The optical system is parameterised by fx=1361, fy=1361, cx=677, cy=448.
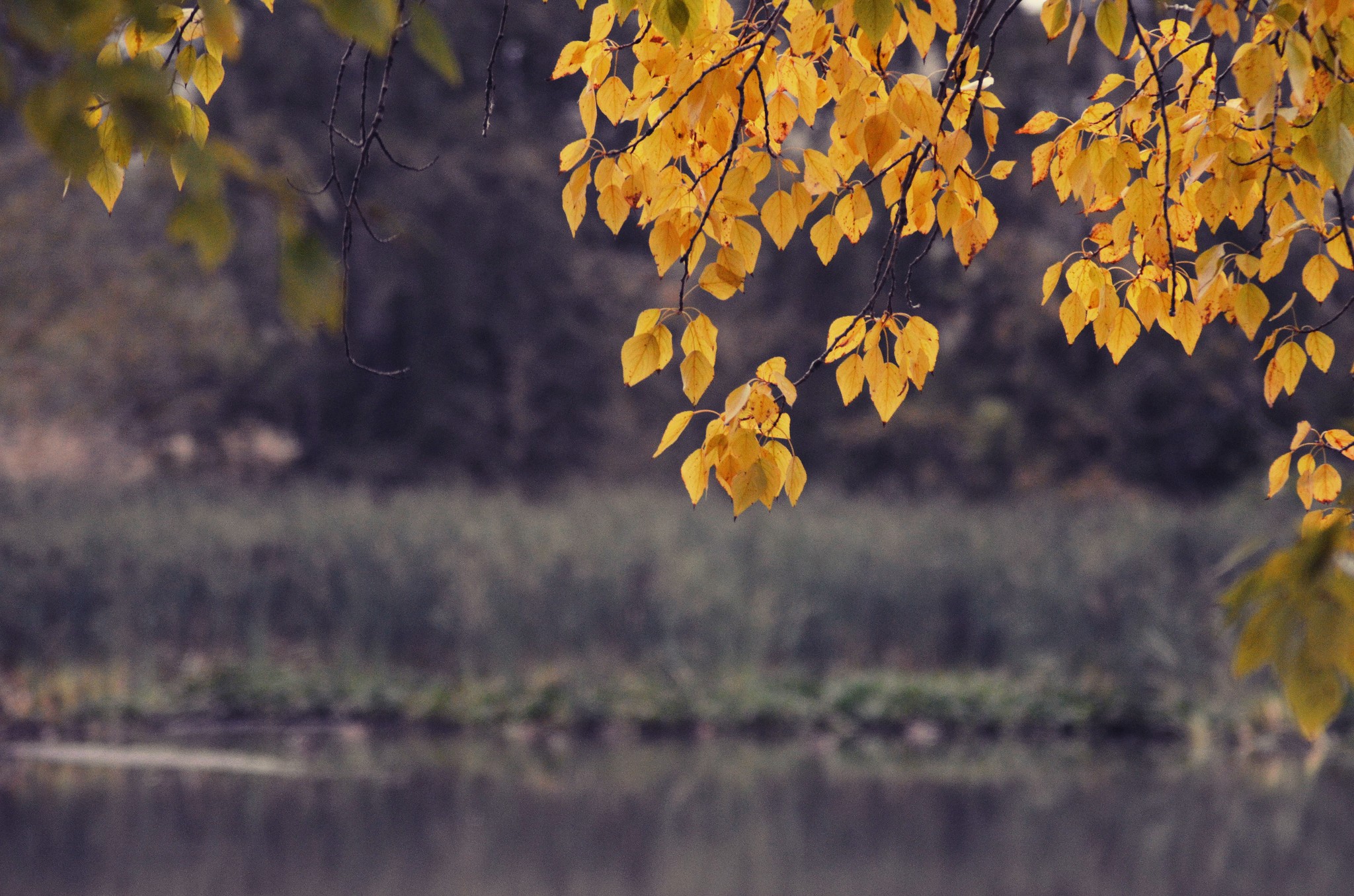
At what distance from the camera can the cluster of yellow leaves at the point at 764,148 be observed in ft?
7.85

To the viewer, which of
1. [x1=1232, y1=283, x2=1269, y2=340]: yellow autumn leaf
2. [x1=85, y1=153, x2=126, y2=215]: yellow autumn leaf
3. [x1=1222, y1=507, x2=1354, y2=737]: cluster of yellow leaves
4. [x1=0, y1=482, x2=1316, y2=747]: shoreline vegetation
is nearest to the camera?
[x1=1222, y1=507, x2=1354, y2=737]: cluster of yellow leaves

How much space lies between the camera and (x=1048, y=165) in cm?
Answer: 295

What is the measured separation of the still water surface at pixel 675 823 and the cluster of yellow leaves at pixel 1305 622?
450 centimetres

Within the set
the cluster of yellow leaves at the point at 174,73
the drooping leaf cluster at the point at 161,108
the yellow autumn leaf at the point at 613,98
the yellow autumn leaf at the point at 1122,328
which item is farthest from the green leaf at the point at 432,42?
the yellow autumn leaf at the point at 1122,328

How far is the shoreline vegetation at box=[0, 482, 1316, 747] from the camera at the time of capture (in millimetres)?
8992

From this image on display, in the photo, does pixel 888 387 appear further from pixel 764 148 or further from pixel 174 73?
pixel 174 73

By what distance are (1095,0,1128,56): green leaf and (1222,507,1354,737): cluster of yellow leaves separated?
53.6 inches

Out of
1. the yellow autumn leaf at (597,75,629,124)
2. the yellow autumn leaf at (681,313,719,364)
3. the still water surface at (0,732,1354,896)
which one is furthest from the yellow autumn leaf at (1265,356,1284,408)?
the still water surface at (0,732,1354,896)

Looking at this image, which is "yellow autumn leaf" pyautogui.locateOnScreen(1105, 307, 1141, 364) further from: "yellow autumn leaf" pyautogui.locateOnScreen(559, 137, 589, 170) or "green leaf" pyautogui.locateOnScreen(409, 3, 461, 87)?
"green leaf" pyautogui.locateOnScreen(409, 3, 461, 87)

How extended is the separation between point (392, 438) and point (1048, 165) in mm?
17247

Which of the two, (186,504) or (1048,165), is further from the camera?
(186,504)

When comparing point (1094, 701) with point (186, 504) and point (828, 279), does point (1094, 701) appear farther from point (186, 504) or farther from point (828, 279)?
point (828, 279)

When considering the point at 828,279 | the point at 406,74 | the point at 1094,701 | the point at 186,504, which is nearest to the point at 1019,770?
the point at 1094,701

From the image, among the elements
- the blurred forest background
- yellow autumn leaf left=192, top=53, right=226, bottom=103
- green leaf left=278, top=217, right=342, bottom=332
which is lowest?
green leaf left=278, top=217, right=342, bottom=332
